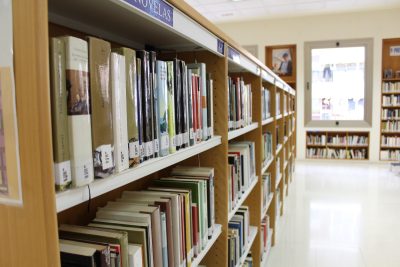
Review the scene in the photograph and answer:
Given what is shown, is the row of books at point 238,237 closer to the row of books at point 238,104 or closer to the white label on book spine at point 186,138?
the row of books at point 238,104

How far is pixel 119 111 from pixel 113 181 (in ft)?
0.48

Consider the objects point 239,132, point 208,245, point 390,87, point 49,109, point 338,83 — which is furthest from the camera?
point 338,83

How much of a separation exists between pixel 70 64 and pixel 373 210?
415cm

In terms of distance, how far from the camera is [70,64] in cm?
53

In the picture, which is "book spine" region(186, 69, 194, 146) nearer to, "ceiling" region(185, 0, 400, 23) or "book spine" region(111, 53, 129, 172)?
"book spine" region(111, 53, 129, 172)

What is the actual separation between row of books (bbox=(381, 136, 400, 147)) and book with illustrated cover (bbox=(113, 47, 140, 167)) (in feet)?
24.8

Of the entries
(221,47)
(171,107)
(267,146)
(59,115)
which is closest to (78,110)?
(59,115)

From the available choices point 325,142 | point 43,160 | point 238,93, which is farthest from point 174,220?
point 325,142

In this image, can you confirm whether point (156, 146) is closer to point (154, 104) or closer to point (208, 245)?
point (154, 104)

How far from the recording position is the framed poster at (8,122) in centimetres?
47

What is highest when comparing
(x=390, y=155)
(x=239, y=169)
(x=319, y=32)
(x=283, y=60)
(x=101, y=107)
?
(x=319, y=32)

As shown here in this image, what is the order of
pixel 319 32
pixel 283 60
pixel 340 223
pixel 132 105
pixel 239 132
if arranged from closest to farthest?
pixel 132 105 → pixel 239 132 → pixel 340 223 → pixel 319 32 → pixel 283 60

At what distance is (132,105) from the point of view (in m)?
0.72

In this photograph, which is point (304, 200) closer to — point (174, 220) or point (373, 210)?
point (373, 210)
